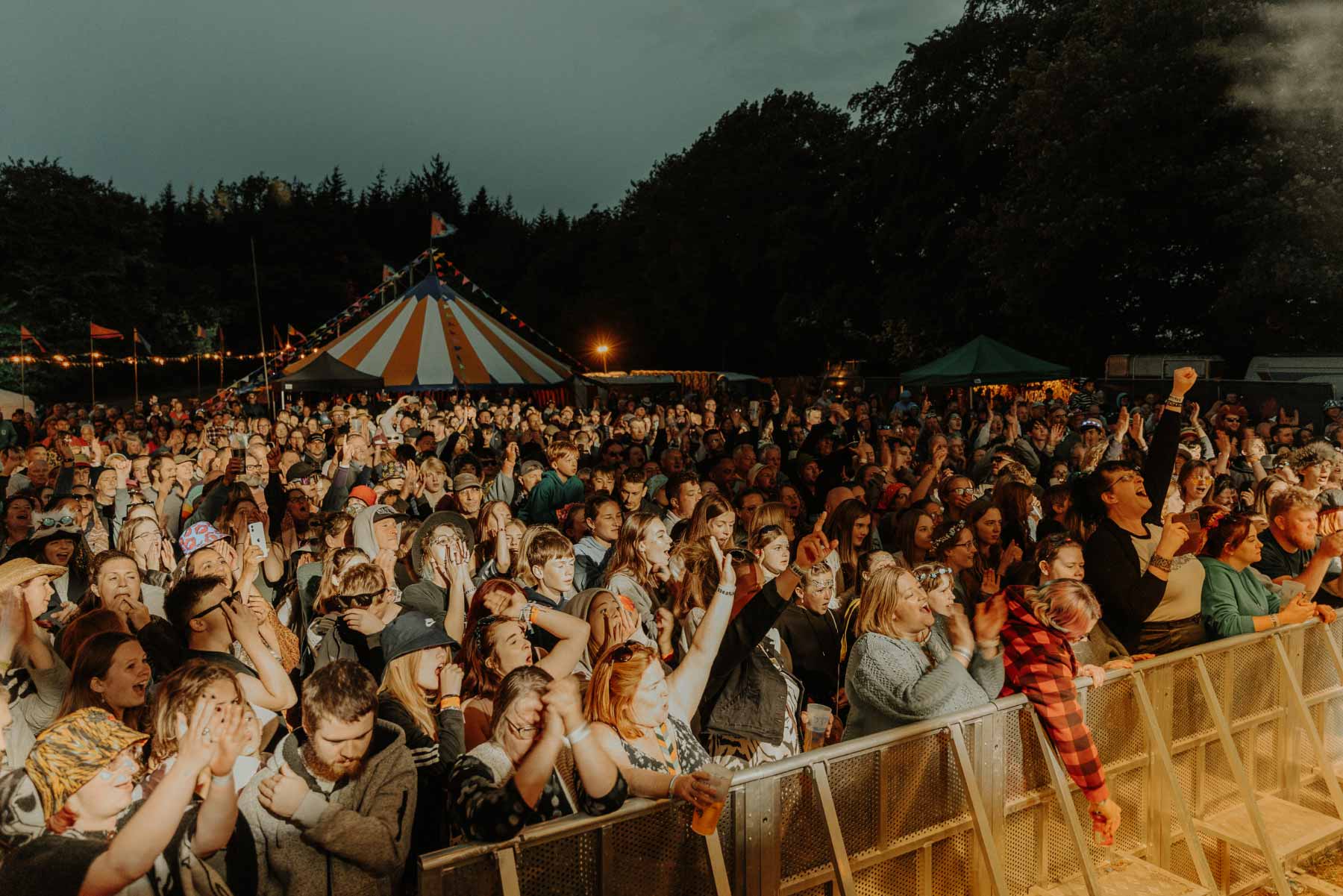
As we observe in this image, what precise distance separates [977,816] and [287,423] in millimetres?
10759

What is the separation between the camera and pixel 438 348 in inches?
782

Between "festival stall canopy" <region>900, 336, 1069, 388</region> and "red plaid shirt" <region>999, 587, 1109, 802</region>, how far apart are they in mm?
11396

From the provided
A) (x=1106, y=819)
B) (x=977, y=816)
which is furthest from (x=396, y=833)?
(x=1106, y=819)

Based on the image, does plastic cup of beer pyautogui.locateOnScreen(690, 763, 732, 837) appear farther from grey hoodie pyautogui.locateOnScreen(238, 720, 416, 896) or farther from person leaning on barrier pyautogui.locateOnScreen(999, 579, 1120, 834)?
person leaning on barrier pyautogui.locateOnScreen(999, 579, 1120, 834)

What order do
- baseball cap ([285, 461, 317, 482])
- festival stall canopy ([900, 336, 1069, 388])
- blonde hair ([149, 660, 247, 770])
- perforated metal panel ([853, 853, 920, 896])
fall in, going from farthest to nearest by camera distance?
festival stall canopy ([900, 336, 1069, 388]), baseball cap ([285, 461, 317, 482]), perforated metal panel ([853, 853, 920, 896]), blonde hair ([149, 660, 247, 770])

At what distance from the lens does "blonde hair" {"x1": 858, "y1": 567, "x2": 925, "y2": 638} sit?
10.8 feet

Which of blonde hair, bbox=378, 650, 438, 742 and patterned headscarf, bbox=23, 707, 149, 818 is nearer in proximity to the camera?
patterned headscarf, bbox=23, 707, 149, 818

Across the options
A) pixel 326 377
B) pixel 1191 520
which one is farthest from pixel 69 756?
pixel 326 377

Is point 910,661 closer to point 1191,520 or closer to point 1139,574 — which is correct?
point 1139,574

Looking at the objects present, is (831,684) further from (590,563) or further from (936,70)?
(936,70)

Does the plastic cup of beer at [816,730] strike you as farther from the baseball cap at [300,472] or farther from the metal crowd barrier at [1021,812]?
the baseball cap at [300,472]

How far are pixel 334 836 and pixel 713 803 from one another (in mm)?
1025

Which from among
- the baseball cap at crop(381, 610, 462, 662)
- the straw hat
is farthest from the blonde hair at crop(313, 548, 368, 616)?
the straw hat

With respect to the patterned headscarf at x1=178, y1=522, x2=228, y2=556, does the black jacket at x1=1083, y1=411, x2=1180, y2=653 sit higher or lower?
lower
